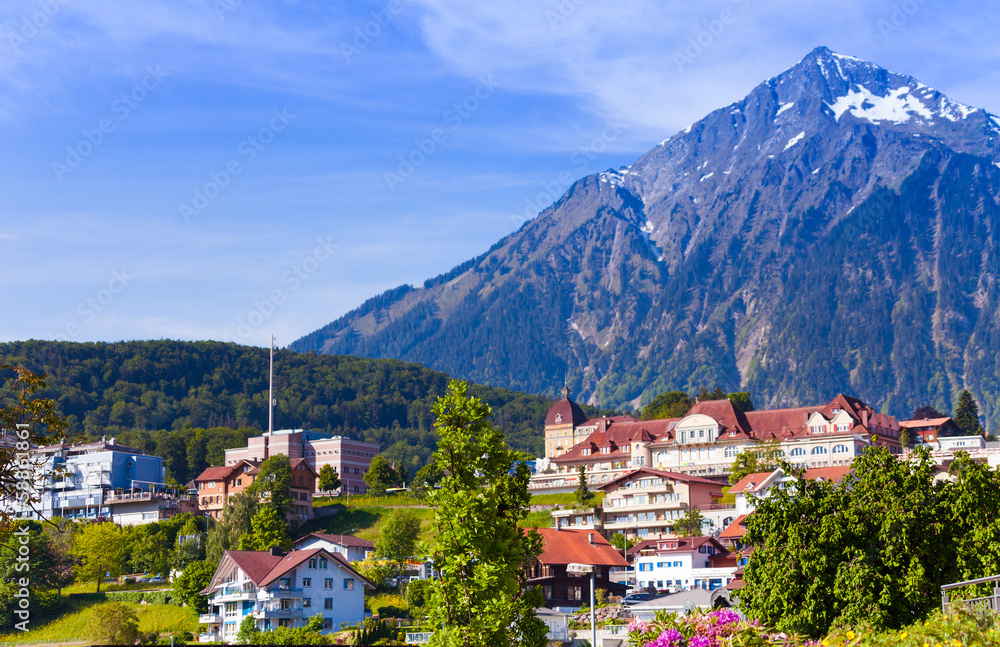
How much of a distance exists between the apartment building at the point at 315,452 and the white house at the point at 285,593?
86.8 metres

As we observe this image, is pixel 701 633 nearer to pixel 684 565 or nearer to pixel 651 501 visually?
Result: pixel 684 565

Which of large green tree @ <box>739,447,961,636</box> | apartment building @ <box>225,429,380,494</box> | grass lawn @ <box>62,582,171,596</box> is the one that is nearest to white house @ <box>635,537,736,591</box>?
grass lawn @ <box>62,582,171,596</box>

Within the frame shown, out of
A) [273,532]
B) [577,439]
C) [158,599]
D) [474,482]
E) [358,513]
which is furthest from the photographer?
[577,439]

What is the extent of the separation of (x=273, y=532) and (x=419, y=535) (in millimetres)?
14869

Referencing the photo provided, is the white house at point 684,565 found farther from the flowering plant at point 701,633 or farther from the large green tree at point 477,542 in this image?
the flowering plant at point 701,633

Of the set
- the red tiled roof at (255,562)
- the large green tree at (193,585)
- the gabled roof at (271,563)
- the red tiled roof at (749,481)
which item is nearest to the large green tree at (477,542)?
the gabled roof at (271,563)

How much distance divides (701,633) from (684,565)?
6558cm

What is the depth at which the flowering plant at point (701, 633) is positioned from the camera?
94.2ft

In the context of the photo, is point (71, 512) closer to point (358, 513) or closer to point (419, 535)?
point (358, 513)

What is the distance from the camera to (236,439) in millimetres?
190500

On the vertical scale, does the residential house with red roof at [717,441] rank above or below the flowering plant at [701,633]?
above

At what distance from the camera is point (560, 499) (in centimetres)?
12538

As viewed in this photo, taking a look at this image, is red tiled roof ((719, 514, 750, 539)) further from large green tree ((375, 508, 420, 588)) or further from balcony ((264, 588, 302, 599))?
balcony ((264, 588, 302, 599))

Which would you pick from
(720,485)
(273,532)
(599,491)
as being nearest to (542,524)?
(599,491)
